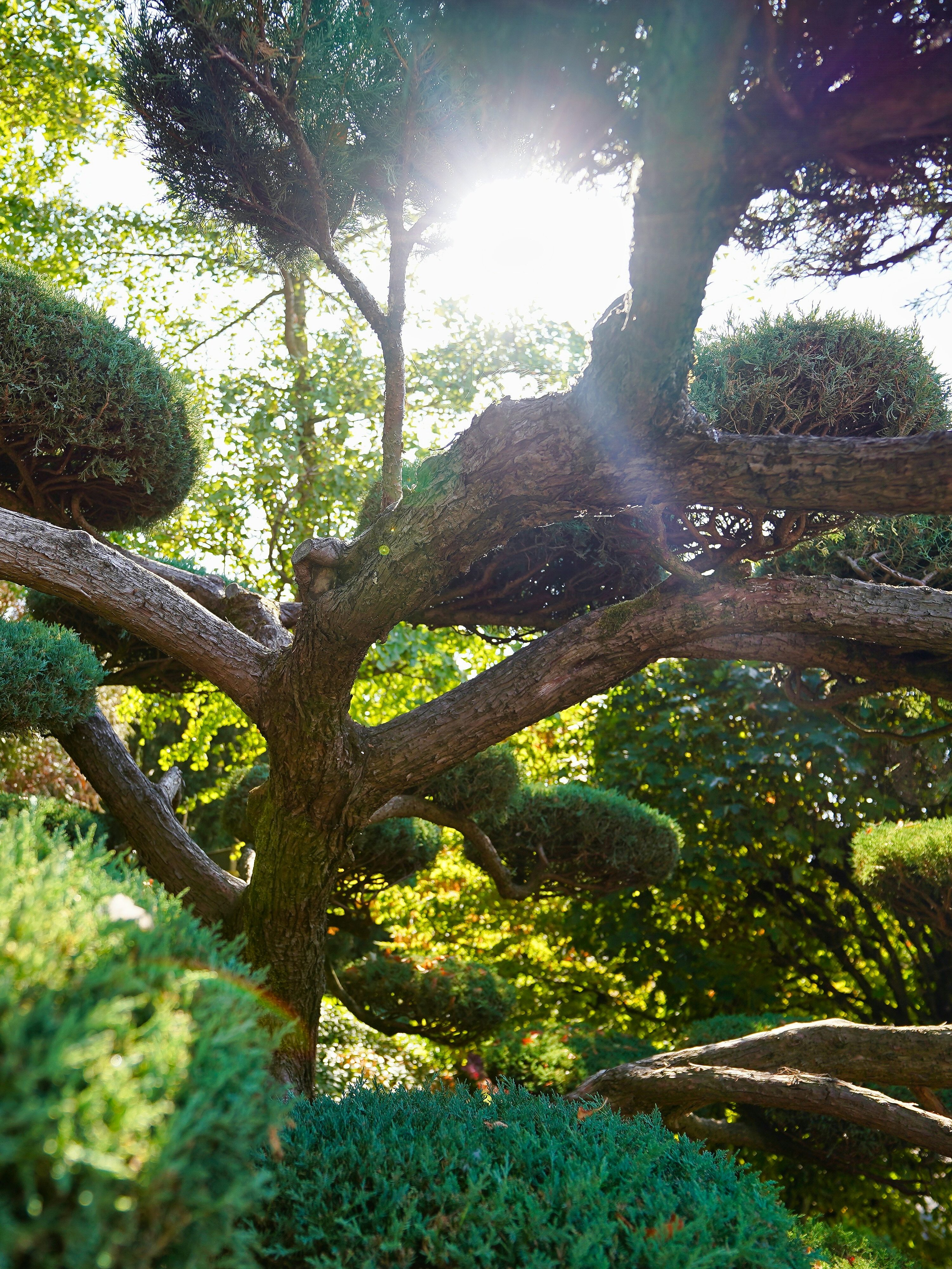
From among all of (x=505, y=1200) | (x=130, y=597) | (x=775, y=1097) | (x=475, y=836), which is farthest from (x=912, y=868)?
(x=130, y=597)

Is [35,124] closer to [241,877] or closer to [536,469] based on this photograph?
[241,877]

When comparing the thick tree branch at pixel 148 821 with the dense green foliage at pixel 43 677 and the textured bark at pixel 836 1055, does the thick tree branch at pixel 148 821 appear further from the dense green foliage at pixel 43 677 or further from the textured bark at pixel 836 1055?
the textured bark at pixel 836 1055

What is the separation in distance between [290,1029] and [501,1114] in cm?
127

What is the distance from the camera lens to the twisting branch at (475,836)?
423 cm

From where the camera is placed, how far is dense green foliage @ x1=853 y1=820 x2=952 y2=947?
4.47 m

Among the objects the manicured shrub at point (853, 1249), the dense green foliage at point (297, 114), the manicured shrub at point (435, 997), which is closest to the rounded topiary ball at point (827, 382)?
the dense green foliage at point (297, 114)

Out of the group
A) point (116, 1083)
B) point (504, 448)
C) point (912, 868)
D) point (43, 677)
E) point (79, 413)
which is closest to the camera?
point (116, 1083)

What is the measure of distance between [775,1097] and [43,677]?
3.73m

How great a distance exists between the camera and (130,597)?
10.5 feet

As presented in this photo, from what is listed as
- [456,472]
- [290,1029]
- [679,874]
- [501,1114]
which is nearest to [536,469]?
[456,472]

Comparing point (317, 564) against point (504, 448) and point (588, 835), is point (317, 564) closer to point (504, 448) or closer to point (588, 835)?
point (504, 448)

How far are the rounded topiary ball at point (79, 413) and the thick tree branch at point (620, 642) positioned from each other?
5.64 ft

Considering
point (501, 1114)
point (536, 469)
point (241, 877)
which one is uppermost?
point (536, 469)

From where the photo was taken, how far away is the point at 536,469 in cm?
274
